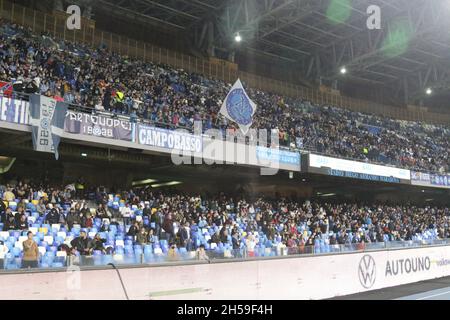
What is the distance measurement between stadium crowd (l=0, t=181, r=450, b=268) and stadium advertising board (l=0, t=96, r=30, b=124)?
2.17 m

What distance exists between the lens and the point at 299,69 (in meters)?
35.9

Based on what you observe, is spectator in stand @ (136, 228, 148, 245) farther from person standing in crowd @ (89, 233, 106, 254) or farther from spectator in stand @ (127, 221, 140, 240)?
person standing in crowd @ (89, 233, 106, 254)

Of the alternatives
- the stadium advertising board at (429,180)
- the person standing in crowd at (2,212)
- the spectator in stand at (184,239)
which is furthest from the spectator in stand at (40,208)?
the stadium advertising board at (429,180)

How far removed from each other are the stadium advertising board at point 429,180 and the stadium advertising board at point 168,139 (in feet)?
52.8

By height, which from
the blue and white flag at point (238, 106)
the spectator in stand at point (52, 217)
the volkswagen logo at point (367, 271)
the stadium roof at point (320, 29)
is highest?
the stadium roof at point (320, 29)

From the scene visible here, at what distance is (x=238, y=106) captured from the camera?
62.0 ft

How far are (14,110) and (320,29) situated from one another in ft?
71.4

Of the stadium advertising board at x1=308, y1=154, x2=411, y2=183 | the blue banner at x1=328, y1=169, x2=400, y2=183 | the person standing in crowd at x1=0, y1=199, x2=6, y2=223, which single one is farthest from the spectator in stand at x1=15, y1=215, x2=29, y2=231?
the blue banner at x1=328, y1=169, x2=400, y2=183

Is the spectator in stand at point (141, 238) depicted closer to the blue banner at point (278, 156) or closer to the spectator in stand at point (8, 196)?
the spectator in stand at point (8, 196)

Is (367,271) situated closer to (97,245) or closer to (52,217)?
(97,245)

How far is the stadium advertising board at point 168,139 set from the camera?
1725cm

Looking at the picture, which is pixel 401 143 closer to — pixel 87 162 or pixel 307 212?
pixel 307 212
